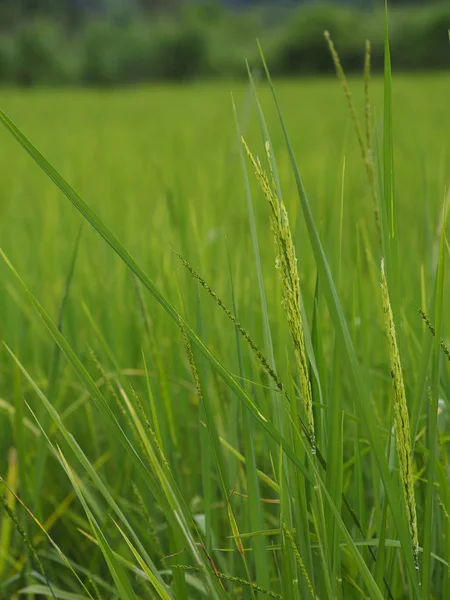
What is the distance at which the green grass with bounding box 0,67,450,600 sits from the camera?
0.40 meters

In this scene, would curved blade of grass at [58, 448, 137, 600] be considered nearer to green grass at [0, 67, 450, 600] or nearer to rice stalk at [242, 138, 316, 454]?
green grass at [0, 67, 450, 600]

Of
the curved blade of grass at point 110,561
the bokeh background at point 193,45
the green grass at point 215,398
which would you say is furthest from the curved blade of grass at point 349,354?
the bokeh background at point 193,45

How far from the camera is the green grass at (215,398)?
40 centimetres

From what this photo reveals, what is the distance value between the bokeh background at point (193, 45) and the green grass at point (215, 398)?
81.1ft

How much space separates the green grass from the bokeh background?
24.7 m

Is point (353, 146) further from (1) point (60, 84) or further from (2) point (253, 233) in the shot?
(1) point (60, 84)

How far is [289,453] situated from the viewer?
0.38 m

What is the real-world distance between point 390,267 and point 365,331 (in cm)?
16

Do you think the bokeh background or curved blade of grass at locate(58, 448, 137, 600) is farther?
the bokeh background

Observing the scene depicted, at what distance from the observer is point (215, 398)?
2.77 feet

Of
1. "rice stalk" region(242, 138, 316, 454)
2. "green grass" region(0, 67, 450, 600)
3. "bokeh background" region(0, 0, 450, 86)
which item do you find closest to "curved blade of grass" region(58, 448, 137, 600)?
"green grass" region(0, 67, 450, 600)

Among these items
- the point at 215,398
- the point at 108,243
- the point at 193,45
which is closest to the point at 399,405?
the point at 108,243

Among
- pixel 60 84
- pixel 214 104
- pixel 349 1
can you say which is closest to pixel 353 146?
pixel 214 104

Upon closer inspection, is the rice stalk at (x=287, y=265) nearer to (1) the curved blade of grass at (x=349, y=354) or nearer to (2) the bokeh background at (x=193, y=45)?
(1) the curved blade of grass at (x=349, y=354)
